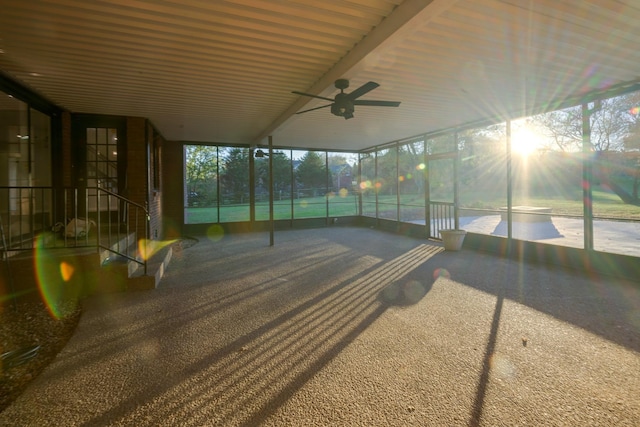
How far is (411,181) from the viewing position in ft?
32.0

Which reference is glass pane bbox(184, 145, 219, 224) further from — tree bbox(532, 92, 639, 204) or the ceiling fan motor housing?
tree bbox(532, 92, 639, 204)

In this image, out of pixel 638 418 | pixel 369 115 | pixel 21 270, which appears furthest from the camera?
pixel 369 115

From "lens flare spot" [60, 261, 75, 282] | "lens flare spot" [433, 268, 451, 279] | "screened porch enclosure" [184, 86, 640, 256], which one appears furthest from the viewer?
"screened porch enclosure" [184, 86, 640, 256]

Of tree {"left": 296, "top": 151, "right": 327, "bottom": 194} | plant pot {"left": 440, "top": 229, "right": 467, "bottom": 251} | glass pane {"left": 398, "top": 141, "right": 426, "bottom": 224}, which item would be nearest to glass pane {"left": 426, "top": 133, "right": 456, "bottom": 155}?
glass pane {"left": 398, "top": 141, "right": 426, "bottom": 224}

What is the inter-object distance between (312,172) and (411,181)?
13.9 ft

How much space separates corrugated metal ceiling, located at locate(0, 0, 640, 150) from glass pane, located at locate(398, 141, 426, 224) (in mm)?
3521

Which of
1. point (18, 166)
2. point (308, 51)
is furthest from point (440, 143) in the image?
point (18, 166)

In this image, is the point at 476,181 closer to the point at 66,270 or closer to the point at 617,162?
the point at 617,162

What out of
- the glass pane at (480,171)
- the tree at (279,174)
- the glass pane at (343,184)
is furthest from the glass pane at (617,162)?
the tree at (279,174)

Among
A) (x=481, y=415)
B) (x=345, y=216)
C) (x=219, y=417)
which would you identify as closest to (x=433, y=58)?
(x=481, y=415)

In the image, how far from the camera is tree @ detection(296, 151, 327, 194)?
12.4m

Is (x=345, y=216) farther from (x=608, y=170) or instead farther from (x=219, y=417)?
(x=219, y=417)

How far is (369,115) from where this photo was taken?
21.8ft

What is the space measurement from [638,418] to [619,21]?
3.41 metres
